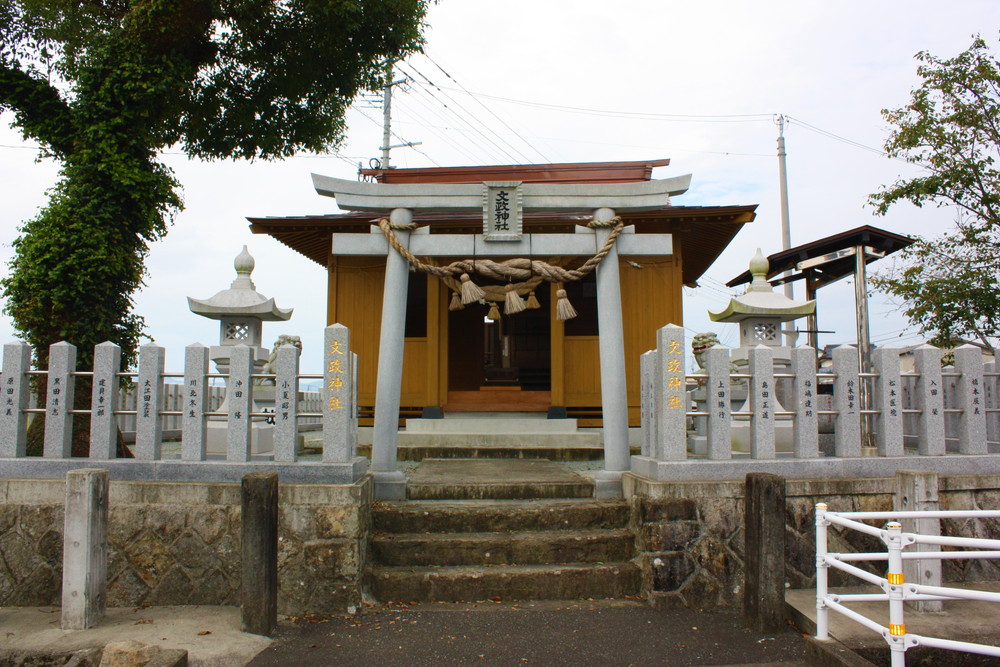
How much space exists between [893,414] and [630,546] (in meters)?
2.96

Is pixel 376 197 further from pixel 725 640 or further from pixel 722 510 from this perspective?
pixel 725 640

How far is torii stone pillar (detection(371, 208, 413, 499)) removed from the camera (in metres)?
6.57

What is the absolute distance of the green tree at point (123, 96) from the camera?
696 cm

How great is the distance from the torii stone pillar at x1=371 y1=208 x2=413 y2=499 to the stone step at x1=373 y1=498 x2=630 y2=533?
11.0 inches

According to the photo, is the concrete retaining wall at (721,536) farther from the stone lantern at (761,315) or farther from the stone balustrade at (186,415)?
the stone balustrade at (186,415)

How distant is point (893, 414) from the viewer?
6.32m

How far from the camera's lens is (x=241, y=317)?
8.20 metres

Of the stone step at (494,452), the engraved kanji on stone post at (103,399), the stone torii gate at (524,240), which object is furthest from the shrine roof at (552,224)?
the engraved kanji on stone post at (103,399)

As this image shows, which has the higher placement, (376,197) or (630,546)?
(376,197)

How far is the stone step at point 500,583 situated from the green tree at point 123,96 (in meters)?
4.44

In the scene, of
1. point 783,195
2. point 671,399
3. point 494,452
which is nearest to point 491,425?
point 494,452

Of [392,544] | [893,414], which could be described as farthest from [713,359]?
[392,544]

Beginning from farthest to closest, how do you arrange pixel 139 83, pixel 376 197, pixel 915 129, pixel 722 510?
pixel 915 129 < pixel 139 83 < pixel 376 197 < pixel 722 510

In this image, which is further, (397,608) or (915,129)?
(915,129)
